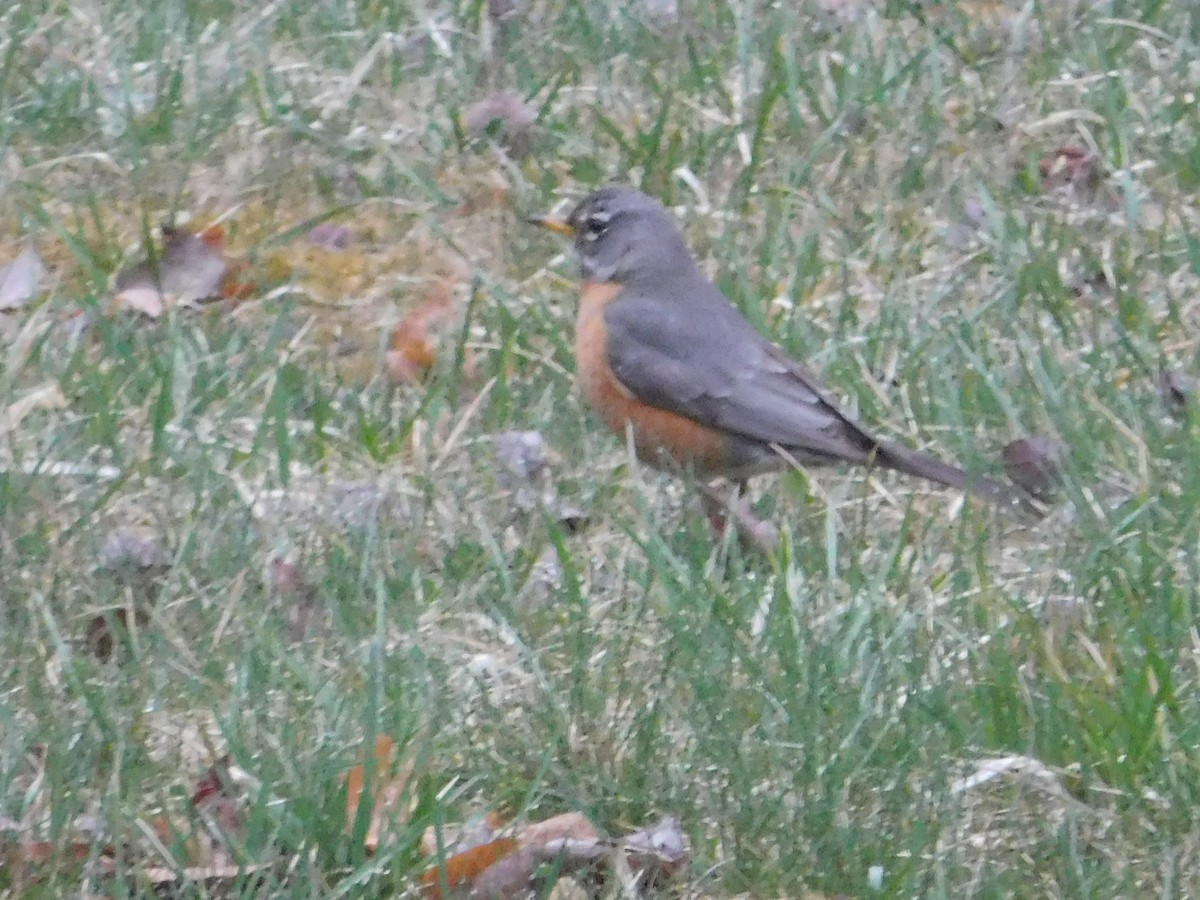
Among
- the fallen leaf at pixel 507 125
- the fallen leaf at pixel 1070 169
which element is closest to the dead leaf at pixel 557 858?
the fallen leaf at pixel 507 125

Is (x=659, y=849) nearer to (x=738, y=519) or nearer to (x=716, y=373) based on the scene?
(x=738, y=519)

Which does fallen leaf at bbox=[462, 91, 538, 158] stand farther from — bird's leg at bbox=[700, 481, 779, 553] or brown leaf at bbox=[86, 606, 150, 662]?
brown leaf at bbox=[86, 606, 150, 662]

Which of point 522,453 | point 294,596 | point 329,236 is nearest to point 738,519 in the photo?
point 522,453

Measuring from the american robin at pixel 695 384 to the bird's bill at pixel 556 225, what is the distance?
20 cm

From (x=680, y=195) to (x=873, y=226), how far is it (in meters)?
0.58

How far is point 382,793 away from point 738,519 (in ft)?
4.94

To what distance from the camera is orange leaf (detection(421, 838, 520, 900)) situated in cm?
298

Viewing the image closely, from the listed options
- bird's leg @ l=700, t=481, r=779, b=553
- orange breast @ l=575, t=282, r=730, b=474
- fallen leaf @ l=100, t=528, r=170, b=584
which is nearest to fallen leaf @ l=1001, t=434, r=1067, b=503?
bird's leg @ l=700, t=481, r=779, b=553

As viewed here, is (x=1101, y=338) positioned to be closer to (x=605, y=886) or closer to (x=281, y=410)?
(x=281, y=410)

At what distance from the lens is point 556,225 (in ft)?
18.0

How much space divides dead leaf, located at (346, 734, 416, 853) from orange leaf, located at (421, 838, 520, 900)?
0.09m

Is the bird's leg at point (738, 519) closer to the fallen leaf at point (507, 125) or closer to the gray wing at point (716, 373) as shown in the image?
the gray wing at point (716, 373)

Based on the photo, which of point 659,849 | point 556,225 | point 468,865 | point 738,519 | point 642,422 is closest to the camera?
point 468,865

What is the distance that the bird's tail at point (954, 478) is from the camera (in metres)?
4.33
